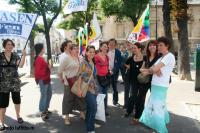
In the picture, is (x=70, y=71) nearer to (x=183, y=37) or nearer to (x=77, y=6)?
(x=77, y=6)

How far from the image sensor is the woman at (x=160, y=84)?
6527mm

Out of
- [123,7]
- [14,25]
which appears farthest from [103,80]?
[123,7]

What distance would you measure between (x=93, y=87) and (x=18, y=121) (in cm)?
199

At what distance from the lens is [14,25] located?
7.58 meters

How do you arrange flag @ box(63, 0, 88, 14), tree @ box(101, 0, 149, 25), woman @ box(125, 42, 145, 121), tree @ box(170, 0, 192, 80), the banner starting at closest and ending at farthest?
the banner
woman @ box(125, 42, 145, 121)
flag @ box(63, 0, 88, 14)
tree @ box(170, 0, 192, 80)
tree @ box(101, 0, 149, 25)

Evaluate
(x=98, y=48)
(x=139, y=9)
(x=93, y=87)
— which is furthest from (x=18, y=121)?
(x=139, y=9)

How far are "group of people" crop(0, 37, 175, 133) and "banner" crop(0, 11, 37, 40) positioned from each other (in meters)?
0.28

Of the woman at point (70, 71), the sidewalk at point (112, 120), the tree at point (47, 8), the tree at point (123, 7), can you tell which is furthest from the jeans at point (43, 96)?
the tree at point (123, 7)

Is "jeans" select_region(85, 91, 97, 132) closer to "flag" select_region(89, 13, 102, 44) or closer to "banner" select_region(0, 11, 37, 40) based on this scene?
"banner" select_region(0, 11, 37, 40)

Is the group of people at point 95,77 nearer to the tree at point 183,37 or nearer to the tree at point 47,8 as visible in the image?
the tree at point 183,37

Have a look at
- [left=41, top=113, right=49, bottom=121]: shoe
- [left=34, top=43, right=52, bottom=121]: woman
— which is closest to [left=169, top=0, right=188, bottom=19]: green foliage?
[left=34, top=43, right=52, bottom=121]: woman

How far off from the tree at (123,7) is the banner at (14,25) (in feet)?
85.4

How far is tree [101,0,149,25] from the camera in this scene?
3325cm

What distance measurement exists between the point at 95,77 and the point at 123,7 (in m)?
27.2
